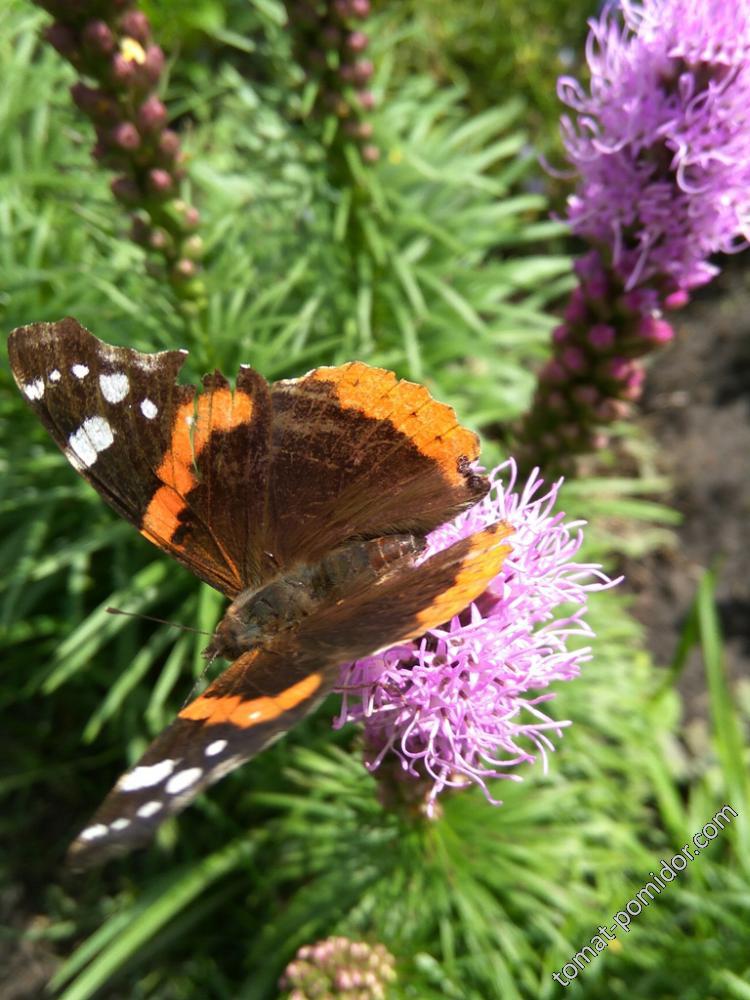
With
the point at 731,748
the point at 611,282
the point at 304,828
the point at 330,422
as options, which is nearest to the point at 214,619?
the point at 304,828

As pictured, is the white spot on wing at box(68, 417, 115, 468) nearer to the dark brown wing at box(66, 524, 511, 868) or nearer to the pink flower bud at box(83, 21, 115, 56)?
the dark brown wing at box(66, 524, 511, 868)

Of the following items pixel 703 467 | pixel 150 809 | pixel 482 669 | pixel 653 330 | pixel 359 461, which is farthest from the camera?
pixel 703 467

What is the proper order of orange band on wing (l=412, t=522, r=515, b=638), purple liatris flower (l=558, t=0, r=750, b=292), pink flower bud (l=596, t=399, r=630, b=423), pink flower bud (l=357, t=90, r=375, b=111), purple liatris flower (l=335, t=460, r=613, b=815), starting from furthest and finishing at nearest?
pink flower bud (l=357, t=90, r=375, b=111) < pink flower bud (l=596, t=399, r=630, b=423) < purple liatris flower (l=558, t=0, r=750, b=292) < purple liatris flower (l=335, t=460, r=613, b=815) < orange band on wing (l=412, t=522, r=515, b=638)

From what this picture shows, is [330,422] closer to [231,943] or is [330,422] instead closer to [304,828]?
[304,828]

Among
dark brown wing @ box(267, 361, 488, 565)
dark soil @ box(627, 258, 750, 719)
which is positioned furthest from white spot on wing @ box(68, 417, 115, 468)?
dark soil @ box(627, 258, 750, 719)

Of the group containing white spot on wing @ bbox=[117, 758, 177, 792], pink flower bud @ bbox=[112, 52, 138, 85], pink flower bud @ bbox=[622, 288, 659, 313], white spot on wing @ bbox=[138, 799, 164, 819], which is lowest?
white spot on wing @ bbox=[138, 799, 164, 819]

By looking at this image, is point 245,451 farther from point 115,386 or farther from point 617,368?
point 617,368

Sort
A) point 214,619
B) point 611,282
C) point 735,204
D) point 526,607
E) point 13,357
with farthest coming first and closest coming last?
point 214,619
point 611,282
point 735,204
point 13,357
point 526,607

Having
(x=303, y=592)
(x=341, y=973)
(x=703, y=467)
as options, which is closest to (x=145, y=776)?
(x=303, y=592)
